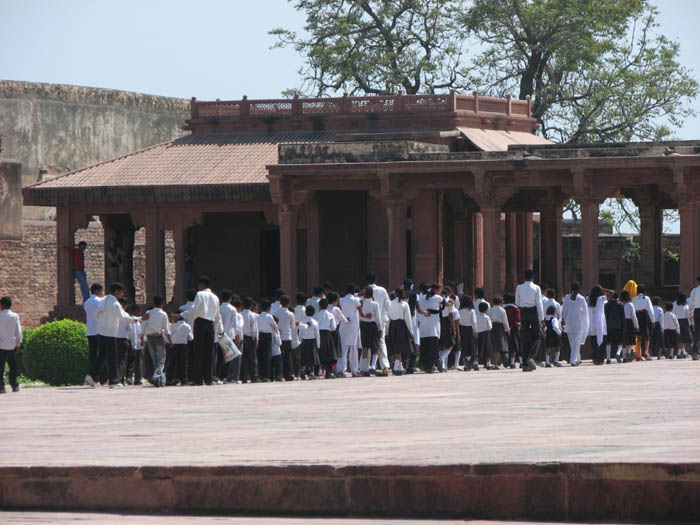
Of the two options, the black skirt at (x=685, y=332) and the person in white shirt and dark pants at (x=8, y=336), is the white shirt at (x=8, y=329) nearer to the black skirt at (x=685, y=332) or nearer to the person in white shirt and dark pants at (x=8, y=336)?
the person in white shirt and dark pants at (x=8, y=336)

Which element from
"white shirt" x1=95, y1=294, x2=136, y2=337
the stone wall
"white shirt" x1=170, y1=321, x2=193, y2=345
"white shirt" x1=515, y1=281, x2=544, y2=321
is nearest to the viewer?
"white shirt" x1=95, y1=294, x2=136, y2=337

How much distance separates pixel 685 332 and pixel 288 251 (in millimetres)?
8224

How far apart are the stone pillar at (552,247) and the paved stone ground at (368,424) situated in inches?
566

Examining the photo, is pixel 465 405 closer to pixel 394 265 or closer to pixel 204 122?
pixel 394 265

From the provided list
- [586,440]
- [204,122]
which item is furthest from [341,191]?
[586,440]

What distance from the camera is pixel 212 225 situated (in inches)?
1352

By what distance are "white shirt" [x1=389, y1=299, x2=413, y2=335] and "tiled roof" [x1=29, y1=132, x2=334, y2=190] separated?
351 inches

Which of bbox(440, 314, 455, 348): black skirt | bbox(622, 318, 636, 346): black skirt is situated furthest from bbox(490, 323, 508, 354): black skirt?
bbox(622, 318, 636, 346): black skirt

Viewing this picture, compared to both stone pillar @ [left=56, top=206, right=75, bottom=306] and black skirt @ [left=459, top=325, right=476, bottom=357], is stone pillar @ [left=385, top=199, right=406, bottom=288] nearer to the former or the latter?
black skirt @ [left=459, top=325, right=476, bottom=357]

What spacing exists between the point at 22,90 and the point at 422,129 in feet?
57.1

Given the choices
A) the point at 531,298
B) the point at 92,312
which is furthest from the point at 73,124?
the point at 92,312

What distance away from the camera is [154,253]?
32281mm

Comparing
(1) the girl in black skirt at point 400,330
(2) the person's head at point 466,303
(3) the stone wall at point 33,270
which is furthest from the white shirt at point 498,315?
(3) the stone wall at point 33,270

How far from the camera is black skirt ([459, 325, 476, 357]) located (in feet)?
77.6
